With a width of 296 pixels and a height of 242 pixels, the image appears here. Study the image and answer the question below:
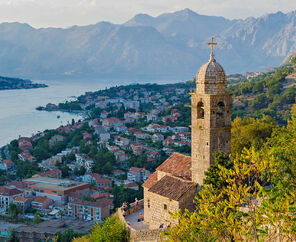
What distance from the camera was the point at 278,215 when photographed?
6.55 meters

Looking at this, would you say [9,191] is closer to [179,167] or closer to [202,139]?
[179,167]

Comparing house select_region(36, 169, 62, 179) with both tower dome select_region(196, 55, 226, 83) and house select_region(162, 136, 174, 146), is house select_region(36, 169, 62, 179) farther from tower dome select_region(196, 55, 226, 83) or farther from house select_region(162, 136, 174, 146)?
tower dome select_region(196, 55, 226, 83)

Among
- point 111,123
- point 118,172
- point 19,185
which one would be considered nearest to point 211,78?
point 118,172

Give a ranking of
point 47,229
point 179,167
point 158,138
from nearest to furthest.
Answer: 1. point 179,167
2. point 47,229
3. point 158,138

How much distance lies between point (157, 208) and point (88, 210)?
21.4 m

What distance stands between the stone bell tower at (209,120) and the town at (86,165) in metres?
4.25

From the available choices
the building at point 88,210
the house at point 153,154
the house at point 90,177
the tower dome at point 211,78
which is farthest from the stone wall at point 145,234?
the house at point 153,154

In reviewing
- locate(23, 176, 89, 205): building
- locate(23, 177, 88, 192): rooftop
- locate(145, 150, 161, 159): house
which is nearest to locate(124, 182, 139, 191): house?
locate(23, 176, 89, 205): building

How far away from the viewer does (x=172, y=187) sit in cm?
1355

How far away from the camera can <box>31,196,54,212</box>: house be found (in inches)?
1415

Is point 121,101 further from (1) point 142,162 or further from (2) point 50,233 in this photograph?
(2) point 50,233

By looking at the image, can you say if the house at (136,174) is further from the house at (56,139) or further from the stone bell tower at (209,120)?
the stone bell tower at (209,120)

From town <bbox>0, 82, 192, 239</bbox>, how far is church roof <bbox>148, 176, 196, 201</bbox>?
290 centimetres

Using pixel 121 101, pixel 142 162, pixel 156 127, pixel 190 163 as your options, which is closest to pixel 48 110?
pixel 121 101
